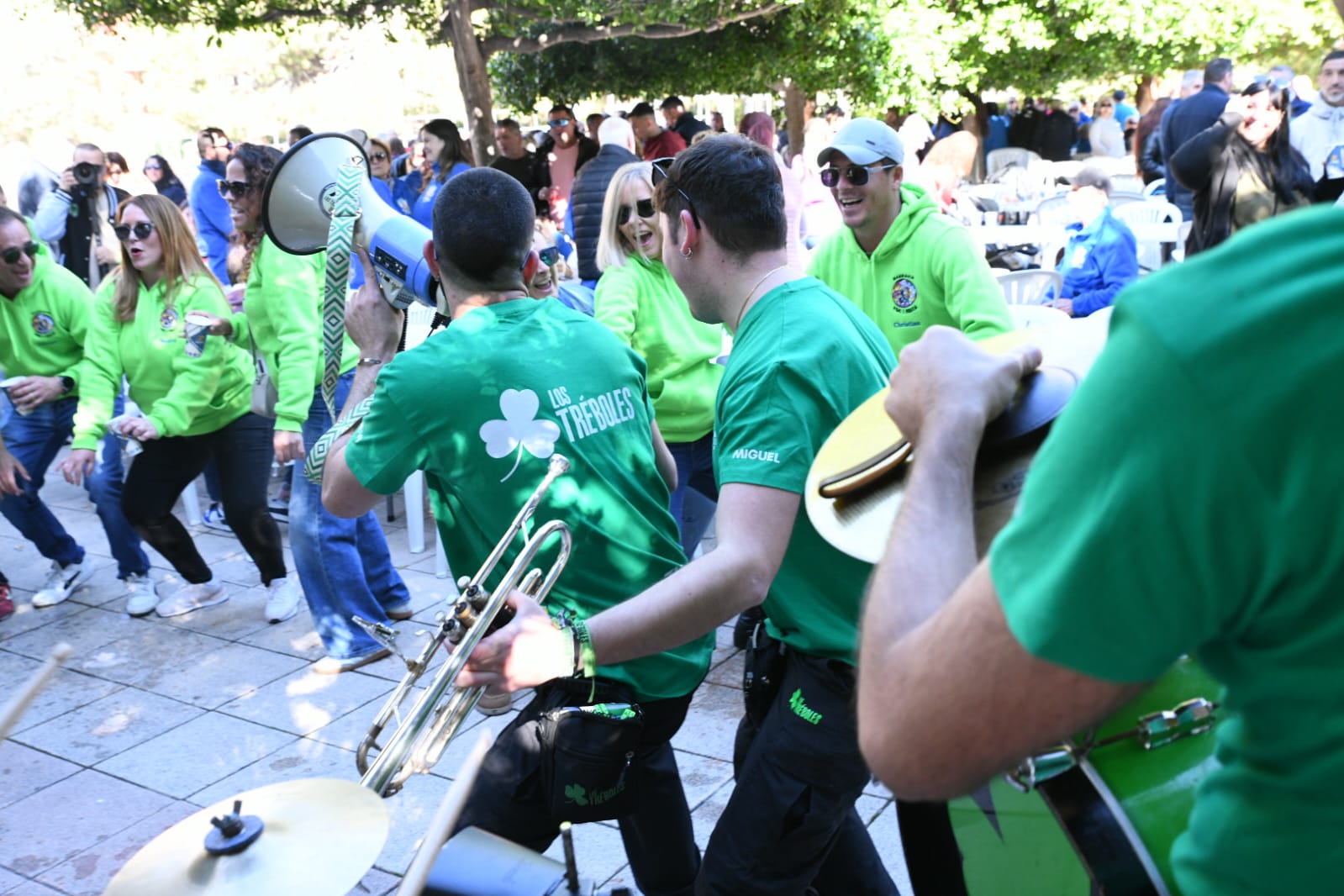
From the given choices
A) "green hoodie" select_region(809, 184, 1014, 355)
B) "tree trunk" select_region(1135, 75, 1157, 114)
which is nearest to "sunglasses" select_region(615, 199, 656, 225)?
"green hoodie" select_region(809, 184, 1014, 355)

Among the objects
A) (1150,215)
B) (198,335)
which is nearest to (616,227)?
(198,335)

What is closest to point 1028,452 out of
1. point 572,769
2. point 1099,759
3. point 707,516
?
point 1099,759

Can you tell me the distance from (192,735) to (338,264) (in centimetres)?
261

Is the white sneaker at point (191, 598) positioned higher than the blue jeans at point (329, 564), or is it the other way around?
the blue jeans at point (329, 564)

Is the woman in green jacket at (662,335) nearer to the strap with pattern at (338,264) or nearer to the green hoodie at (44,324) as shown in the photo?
the strap with pattern at (338,264)

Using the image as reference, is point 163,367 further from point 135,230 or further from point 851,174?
point 851,174

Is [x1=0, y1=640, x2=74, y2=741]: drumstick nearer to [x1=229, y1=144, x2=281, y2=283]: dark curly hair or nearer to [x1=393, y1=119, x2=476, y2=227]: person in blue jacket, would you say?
[x1=229, y1=144, x2=281, y2=283]: dark curly hair

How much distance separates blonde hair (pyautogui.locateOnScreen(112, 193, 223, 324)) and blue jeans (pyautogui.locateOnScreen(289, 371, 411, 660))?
953 mm

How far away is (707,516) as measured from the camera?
5.07 m

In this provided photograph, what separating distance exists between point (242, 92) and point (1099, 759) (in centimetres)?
4666

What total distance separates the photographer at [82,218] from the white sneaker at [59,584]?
3.78m

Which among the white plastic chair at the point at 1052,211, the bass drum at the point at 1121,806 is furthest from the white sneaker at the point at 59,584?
the white plastic chair at the point at 1052,211

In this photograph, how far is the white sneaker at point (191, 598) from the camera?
6.02 meters

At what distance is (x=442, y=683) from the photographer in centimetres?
194
